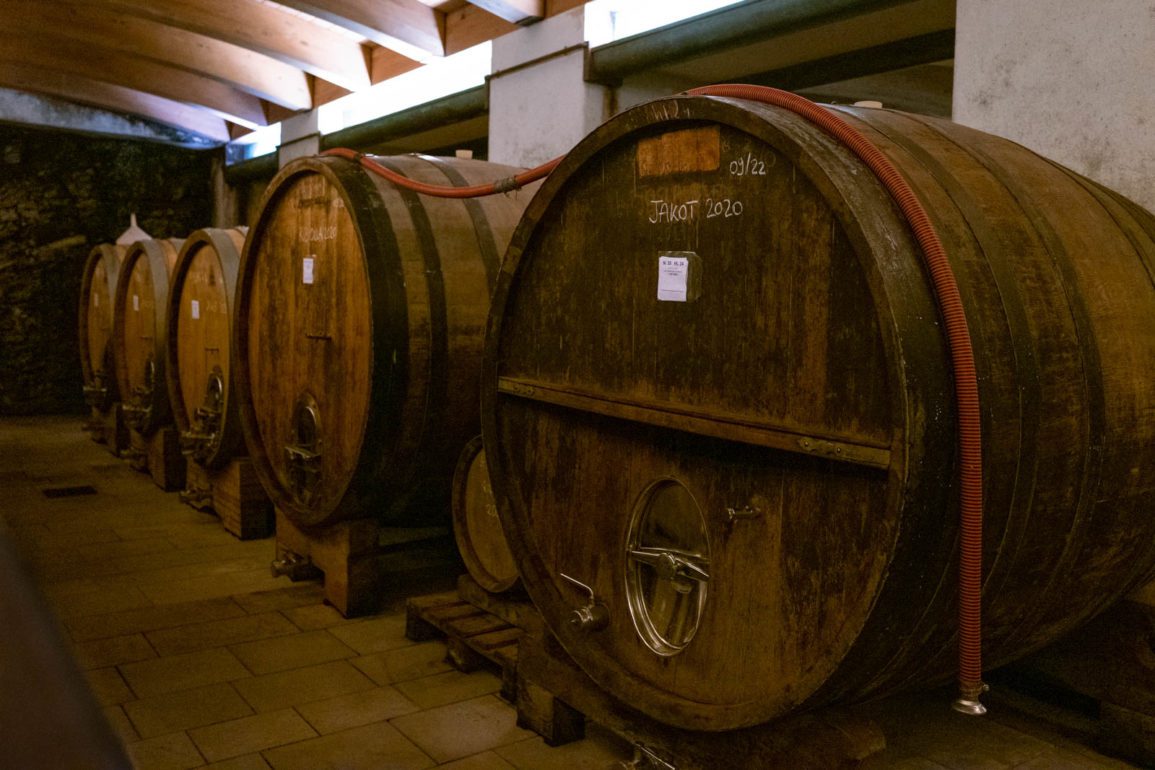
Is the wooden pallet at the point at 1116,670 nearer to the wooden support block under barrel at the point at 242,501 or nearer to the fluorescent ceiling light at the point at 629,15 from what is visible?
the fluorescent ceiling light at the point at 629,15

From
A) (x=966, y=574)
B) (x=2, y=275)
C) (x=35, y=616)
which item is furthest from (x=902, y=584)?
(x=2, y=275)

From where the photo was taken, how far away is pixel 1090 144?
10.3ft

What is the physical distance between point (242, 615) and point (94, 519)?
91.4 inches

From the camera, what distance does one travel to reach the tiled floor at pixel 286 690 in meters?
2.88

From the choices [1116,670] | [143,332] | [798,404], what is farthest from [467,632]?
[143,332]

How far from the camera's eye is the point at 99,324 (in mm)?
8461

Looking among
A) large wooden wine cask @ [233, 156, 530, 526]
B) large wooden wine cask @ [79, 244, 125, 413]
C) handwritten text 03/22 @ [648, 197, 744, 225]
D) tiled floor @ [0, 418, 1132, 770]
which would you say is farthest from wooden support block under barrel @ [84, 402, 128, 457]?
handwritten text 03/22 @ [648, 197, 744, 225]

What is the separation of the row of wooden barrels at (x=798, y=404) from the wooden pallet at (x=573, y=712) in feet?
0.43

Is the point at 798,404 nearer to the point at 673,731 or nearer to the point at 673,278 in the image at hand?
the point at 673,278

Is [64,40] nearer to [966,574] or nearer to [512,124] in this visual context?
[512,124]

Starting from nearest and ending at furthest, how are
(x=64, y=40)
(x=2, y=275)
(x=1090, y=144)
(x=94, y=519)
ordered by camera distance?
(x=1090, y=144) → (x=94, y=519) → (x=64, y=40) → (x=2, y=275)

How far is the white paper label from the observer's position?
2.25 meters

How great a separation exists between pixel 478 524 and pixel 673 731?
4.43 ft

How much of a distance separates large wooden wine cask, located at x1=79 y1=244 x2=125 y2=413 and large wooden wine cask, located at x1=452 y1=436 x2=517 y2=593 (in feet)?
17.3
